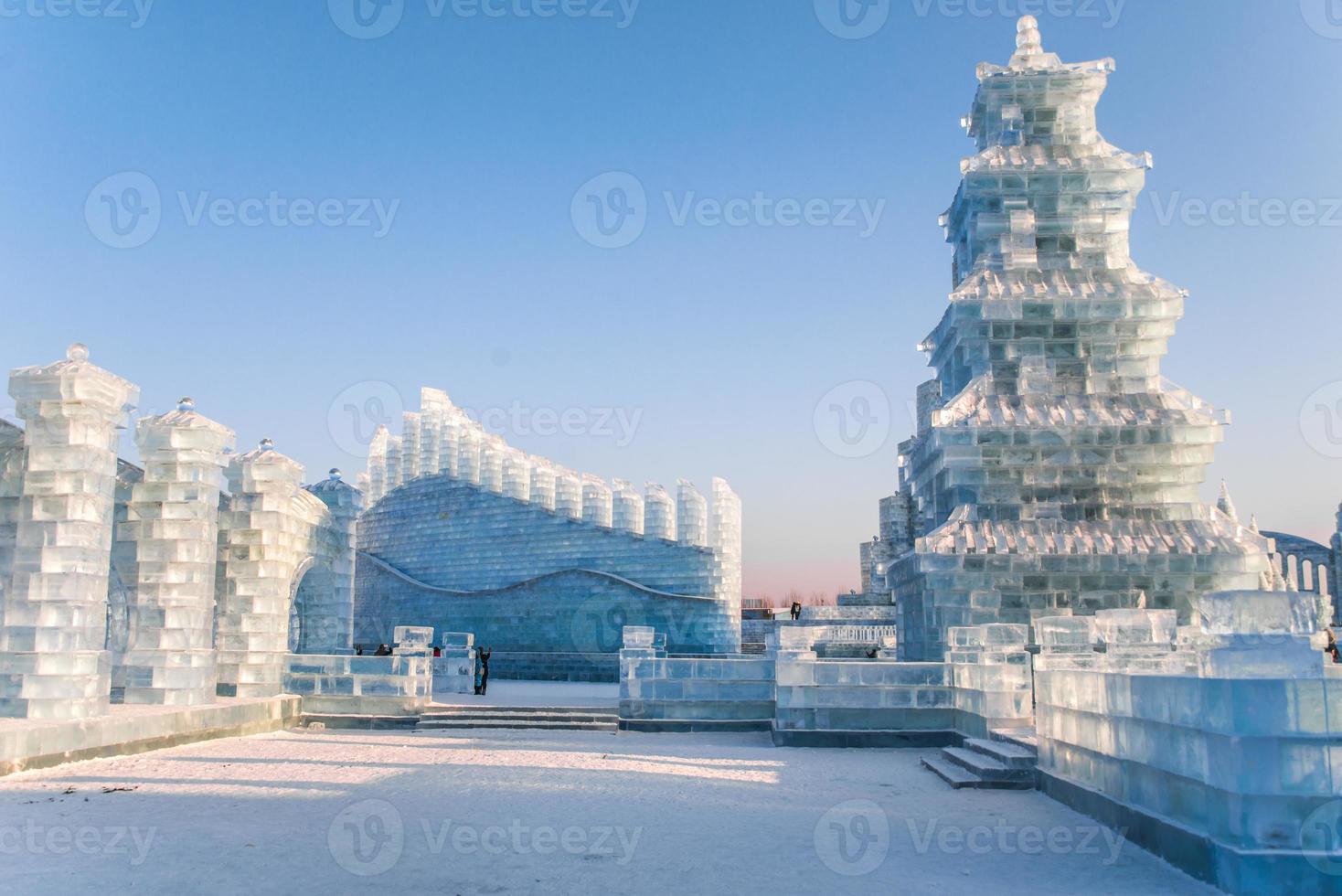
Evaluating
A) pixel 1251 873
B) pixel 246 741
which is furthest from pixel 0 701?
pixel 1251 873

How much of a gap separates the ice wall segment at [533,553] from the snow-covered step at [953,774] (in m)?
24.7

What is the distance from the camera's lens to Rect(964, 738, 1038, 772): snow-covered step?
1230 cm

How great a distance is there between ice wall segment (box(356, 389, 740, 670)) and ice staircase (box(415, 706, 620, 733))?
17.9 m

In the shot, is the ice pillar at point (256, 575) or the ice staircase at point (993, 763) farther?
the ice pillar at point (256, 575)

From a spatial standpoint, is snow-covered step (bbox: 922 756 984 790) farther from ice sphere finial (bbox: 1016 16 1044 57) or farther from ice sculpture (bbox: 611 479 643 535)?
ice sculpture (bbox: 611 479 643 535)

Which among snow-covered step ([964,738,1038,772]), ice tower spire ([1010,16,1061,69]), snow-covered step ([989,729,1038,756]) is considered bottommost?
snow-covered step ([964,738,1038,772])

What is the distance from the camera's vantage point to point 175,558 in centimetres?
1745

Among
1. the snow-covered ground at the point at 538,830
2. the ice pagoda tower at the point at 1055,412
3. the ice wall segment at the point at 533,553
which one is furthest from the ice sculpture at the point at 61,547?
the ice wall segment at the point at 533,553

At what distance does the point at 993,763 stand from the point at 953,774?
53 cm

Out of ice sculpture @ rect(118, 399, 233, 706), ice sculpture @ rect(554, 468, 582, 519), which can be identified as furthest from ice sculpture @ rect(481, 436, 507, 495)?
ice sculpture @ rect(118, 399, 233, 706)

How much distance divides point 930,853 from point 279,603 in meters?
→ 15.1

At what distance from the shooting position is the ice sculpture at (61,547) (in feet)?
46.1

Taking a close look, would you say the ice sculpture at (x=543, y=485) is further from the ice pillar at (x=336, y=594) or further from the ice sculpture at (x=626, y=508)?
the ice pillar at (x=336, y=594)

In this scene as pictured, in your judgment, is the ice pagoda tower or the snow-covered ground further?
the ice pagoda tower
